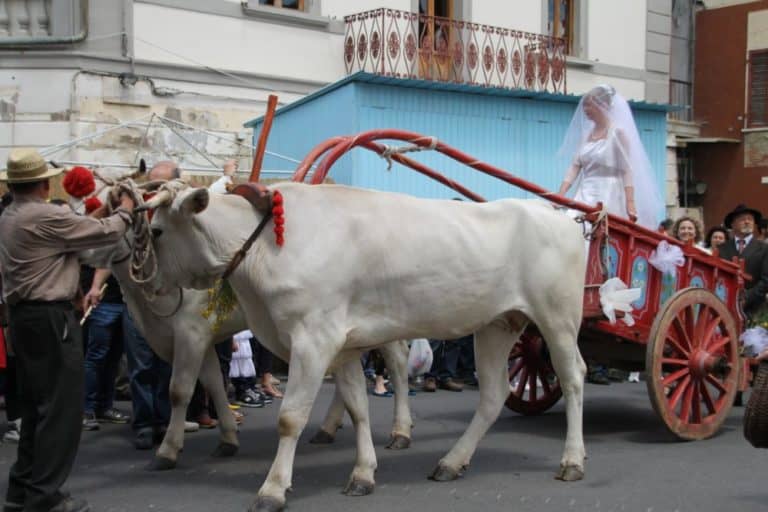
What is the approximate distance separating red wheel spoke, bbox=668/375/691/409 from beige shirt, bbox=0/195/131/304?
4118mm

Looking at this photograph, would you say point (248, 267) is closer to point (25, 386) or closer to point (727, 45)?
point (25, 386)

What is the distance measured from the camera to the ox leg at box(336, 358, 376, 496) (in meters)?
5.89

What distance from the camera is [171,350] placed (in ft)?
22.6

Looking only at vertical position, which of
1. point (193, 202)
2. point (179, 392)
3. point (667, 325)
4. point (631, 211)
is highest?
point (193, 202)

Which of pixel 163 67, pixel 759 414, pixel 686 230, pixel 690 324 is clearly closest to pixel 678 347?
pixel 690 324

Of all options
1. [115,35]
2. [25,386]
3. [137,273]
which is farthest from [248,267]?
[115,35]

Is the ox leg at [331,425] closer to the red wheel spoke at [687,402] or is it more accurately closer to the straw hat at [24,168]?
the red wheel spoke at [687,402]

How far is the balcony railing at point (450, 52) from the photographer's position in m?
15.5

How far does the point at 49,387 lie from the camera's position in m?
5.28

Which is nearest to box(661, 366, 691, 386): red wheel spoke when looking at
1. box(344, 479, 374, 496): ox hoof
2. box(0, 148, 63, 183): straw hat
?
box(344, 479, 374, 496): ox hoof

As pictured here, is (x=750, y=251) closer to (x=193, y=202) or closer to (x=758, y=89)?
(x=193, y=202)

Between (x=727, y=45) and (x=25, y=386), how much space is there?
834 inches

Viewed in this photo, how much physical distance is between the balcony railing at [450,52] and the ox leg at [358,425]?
963 cm

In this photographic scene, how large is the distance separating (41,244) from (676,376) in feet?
14.8
